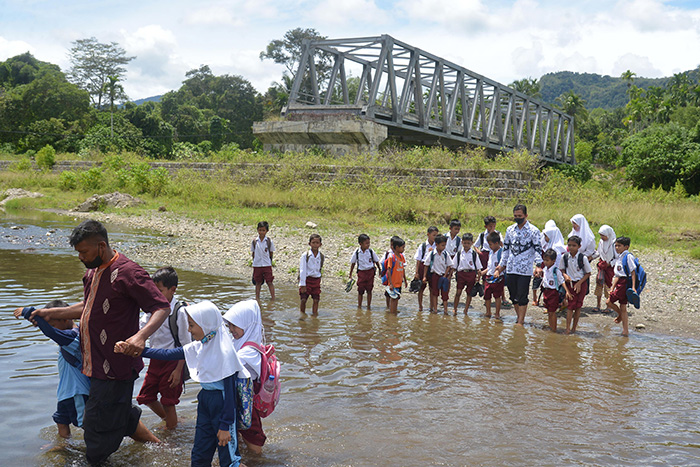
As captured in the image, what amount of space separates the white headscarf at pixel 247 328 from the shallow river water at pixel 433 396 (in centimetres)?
93

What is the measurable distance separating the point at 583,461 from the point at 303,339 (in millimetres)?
4284

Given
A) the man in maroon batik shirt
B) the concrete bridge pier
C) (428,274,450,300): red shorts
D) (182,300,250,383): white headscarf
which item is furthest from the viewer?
the concrete bridge pier

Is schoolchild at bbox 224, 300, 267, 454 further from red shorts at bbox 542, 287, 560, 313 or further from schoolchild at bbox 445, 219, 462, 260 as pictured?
schoolchild at bbox 445, 219, 462, 260

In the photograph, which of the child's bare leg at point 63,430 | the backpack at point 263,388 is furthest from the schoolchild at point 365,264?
the child's bare leg at point 63,430

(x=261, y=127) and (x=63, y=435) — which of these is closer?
(x=63, y=435)

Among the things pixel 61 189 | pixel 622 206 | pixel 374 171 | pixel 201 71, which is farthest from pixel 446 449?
pixel 201 71

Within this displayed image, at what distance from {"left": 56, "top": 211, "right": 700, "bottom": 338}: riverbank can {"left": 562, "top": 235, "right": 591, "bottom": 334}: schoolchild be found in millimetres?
973

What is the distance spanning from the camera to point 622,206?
59.2 ft

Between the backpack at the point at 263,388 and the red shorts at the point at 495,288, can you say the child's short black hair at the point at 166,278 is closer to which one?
the backpack at the point at 263,388

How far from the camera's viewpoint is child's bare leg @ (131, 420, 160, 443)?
4.40 m

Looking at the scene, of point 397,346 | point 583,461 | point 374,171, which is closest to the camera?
point 583,461

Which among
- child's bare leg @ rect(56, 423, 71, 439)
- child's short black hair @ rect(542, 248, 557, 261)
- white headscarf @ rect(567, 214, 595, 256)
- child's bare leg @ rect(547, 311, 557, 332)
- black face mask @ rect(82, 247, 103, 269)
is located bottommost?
child's bare leg @ rect(56, 423, 71, 439)

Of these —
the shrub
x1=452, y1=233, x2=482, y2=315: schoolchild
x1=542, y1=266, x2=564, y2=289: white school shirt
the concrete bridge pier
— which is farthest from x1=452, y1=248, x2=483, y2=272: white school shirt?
the shrub

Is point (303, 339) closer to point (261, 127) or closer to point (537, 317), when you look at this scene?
point (537, 317)
